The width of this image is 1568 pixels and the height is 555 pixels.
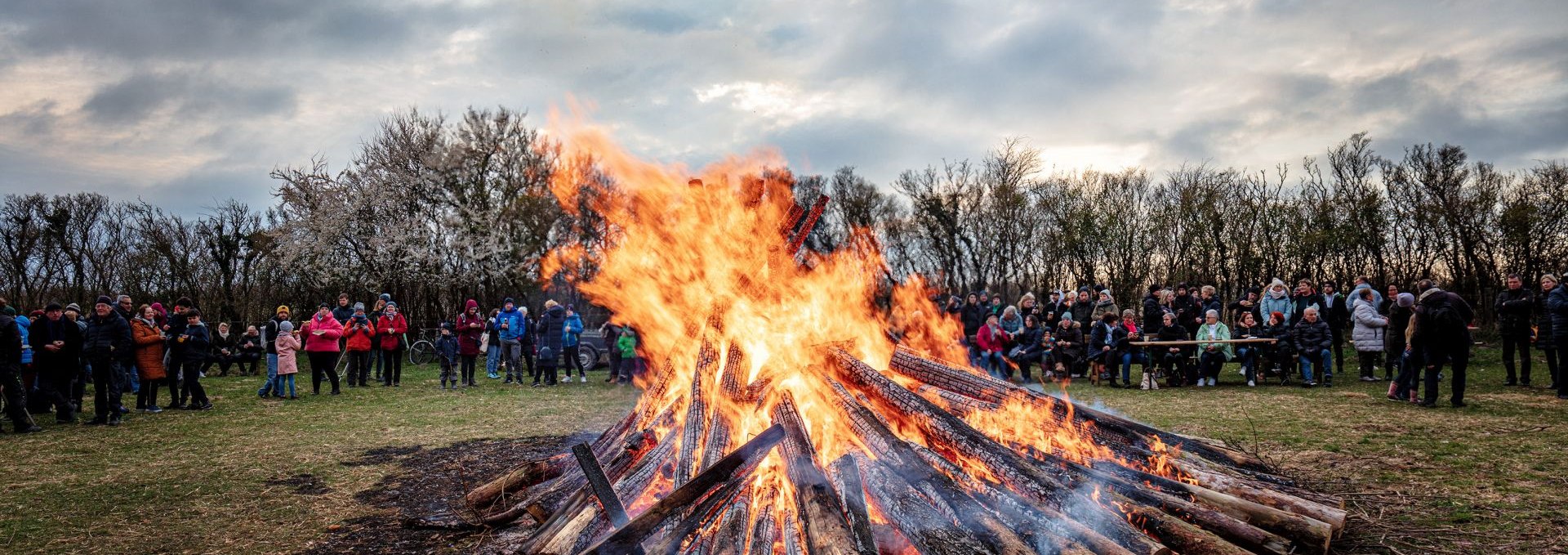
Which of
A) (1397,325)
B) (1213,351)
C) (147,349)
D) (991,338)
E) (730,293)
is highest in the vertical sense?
(730,293)

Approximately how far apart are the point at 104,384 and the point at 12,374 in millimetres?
966

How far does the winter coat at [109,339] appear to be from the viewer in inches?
418

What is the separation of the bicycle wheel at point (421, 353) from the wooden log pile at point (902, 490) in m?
20.4

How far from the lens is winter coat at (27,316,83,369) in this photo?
10.7m

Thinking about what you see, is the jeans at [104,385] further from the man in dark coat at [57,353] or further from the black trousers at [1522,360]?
the black trousers at [1522,360]

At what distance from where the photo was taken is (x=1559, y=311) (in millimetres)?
10516

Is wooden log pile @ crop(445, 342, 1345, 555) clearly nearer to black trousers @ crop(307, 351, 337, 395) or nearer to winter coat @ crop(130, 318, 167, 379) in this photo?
winter coat @ crop(130, 318, 167, 379)

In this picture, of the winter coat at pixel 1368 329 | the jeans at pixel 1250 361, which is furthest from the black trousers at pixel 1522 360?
the jeans at pixel 1250 361

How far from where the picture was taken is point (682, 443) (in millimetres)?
4965

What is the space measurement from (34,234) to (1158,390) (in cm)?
3663

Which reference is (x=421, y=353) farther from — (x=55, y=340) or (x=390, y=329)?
(x=55, y=340)

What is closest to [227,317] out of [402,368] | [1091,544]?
[402,368]

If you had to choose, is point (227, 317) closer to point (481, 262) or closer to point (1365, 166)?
point (481, 262)

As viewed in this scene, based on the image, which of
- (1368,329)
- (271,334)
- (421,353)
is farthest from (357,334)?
(1368,329)
